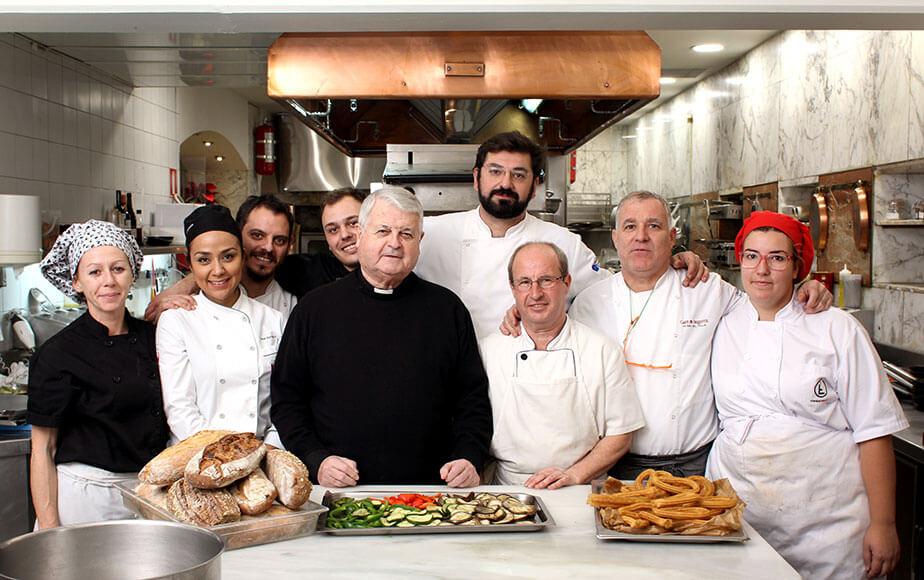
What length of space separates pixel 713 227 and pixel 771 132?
1174mm

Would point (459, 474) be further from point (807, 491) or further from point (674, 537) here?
point (807, 491)

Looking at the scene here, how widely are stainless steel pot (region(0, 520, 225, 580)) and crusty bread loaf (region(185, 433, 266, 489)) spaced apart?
821 millimetres

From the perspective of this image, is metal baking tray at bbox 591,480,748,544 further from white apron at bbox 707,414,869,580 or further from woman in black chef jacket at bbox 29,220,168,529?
woman in black chef jacket at bbox 29,220,168,529

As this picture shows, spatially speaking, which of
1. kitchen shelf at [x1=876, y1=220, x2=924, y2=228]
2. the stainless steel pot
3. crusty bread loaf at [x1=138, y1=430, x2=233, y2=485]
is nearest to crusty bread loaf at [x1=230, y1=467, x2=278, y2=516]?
crusty bread loaf at [x1=138, y1=430, x2=233, y2=485]

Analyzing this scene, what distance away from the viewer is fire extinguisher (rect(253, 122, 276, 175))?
31.7ft

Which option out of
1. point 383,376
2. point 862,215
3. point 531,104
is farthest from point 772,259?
point 531,104

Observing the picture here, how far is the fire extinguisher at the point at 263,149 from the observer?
9.67 m

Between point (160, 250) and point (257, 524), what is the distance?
3903 millimetres

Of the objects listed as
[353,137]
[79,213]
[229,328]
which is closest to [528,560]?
[229,328]

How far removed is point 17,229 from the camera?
378 centimetres

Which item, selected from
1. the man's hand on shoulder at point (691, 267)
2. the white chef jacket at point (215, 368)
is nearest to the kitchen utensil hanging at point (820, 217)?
the man's hand on shoulder at point (691, 267)

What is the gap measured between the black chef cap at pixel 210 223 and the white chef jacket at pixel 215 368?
0.21 metres

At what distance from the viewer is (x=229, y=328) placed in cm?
267

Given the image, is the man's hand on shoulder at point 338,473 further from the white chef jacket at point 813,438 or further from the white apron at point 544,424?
the white chef jacket at point 813,438
